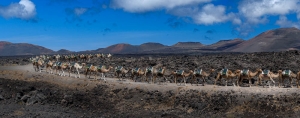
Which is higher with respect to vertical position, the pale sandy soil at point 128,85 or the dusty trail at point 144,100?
the pale sandy soil at point 128,85

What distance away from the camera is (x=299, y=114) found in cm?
2316

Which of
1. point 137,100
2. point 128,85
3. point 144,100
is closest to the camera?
point 144,100

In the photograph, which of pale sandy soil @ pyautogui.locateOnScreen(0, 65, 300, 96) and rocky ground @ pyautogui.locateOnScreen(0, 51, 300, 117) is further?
pale sandy soil @ pyautogui.locateOnScreen(0, 65, 300, 96)

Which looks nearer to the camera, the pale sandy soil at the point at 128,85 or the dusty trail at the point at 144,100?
the dusty trail at the point at 144,100

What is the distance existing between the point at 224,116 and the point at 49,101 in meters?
13.9

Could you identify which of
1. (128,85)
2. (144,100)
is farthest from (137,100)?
(128,85)

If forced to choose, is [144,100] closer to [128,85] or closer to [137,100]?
[137,100]

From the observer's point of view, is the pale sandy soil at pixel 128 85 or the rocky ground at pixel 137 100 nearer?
the rocky ground at pixel 137 100

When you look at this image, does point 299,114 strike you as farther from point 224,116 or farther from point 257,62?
point 257,62

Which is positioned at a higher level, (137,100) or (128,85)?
(128,85)

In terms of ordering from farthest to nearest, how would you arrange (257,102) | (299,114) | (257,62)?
1. (257,62)
2. (257,102)
3. (299,114)

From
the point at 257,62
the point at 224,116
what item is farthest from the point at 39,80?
the point at 257,62

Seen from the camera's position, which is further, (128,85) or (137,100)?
(128,85)

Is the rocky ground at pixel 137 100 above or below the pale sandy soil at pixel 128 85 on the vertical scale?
below
